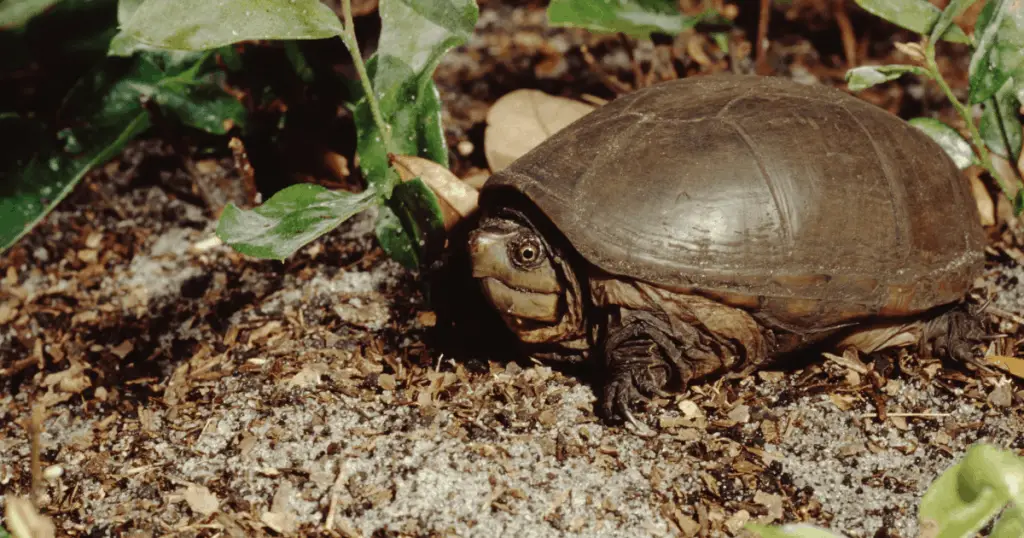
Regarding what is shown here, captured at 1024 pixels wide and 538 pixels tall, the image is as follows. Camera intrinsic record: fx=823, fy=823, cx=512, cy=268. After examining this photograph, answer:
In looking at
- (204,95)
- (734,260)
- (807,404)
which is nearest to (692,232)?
(734,260)

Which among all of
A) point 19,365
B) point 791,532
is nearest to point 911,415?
point 791,532

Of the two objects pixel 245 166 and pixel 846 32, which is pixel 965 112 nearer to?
pixel 846 32

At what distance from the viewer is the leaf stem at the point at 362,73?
214 centimetres

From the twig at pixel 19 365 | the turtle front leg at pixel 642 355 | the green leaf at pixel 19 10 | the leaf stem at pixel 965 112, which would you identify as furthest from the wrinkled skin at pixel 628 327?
the green leaf at pixel 19 10

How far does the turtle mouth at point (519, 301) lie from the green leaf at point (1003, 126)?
4.59ft

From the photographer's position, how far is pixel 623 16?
2.67 meters

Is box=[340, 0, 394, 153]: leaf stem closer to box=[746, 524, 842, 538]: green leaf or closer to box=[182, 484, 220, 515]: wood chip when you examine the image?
box=[182, 484, 220, 515]: wood chip

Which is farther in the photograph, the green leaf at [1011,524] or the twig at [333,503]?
the twig at [333,503]

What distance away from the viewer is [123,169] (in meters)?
3.31

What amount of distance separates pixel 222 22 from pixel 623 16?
4.21ft

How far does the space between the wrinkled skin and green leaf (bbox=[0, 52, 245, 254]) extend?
111cm

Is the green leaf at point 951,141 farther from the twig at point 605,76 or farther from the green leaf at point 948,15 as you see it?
the twig at point 605,76

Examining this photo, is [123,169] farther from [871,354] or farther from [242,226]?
[871,354]

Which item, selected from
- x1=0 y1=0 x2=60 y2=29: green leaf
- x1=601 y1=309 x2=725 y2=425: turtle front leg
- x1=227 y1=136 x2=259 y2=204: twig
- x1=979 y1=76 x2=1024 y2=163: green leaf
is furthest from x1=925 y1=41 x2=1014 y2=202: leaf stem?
x1=0 y1=0 x2=60 y2=29: green leaf
